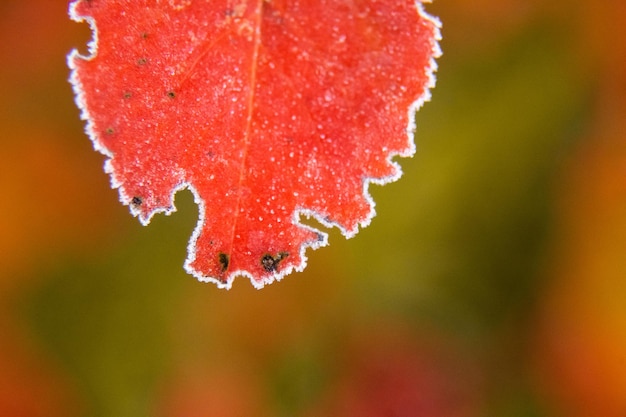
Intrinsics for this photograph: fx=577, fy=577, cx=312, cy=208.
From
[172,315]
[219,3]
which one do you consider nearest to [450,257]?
[172,315]

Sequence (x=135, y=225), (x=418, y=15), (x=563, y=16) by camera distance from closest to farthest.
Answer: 1. (x=418, y=15)
2. (x=563, y=16)
3. (x=135, y=225)

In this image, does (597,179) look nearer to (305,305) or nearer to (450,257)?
(450,257)

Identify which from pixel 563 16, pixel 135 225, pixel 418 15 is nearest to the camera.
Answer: pixel 418 15

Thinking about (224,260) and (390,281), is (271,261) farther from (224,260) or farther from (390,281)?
(390,281)

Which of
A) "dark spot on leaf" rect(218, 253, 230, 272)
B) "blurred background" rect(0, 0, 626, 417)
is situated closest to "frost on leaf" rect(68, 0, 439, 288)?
"dark spot on leaf" rect(218, 253, 230, 272)

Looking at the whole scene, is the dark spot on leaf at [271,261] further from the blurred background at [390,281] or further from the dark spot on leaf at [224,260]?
the blurred background at [390,281]
